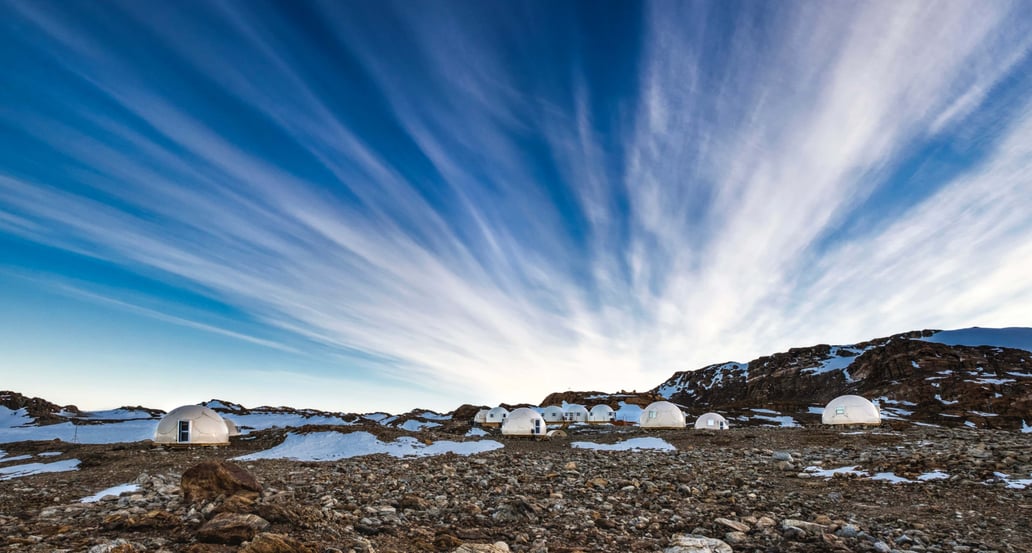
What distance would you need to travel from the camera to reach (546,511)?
10000 millimetres

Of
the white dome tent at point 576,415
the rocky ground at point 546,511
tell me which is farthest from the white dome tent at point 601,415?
the rocky ground at point 546,511

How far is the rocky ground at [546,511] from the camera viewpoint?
669 cm

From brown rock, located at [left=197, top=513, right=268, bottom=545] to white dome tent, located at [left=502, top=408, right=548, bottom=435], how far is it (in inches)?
1509

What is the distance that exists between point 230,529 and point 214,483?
9.95 feet

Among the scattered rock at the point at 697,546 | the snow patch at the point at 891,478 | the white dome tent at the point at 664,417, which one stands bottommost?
the white dome tent at the point at 664,417

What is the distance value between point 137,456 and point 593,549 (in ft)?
87.8

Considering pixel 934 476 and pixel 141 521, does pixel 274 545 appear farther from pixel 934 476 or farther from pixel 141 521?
pixel 934 476

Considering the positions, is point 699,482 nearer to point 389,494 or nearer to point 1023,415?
point 389,494

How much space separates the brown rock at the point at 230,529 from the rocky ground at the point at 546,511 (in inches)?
0.6

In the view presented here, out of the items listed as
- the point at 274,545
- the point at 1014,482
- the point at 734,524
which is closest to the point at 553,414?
the point at 1014,482

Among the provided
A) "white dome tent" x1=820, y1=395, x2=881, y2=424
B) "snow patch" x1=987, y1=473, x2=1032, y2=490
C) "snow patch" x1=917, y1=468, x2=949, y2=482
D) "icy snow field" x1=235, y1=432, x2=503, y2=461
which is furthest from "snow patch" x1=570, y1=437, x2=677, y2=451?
"white dome tent" x1=820, y1=395, x2=881, y2=424

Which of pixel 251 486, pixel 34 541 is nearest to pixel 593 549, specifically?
pixel 251 486

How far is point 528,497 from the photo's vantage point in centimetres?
1112

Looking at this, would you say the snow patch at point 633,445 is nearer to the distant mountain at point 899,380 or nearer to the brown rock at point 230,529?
the brown rock at point 230,529
